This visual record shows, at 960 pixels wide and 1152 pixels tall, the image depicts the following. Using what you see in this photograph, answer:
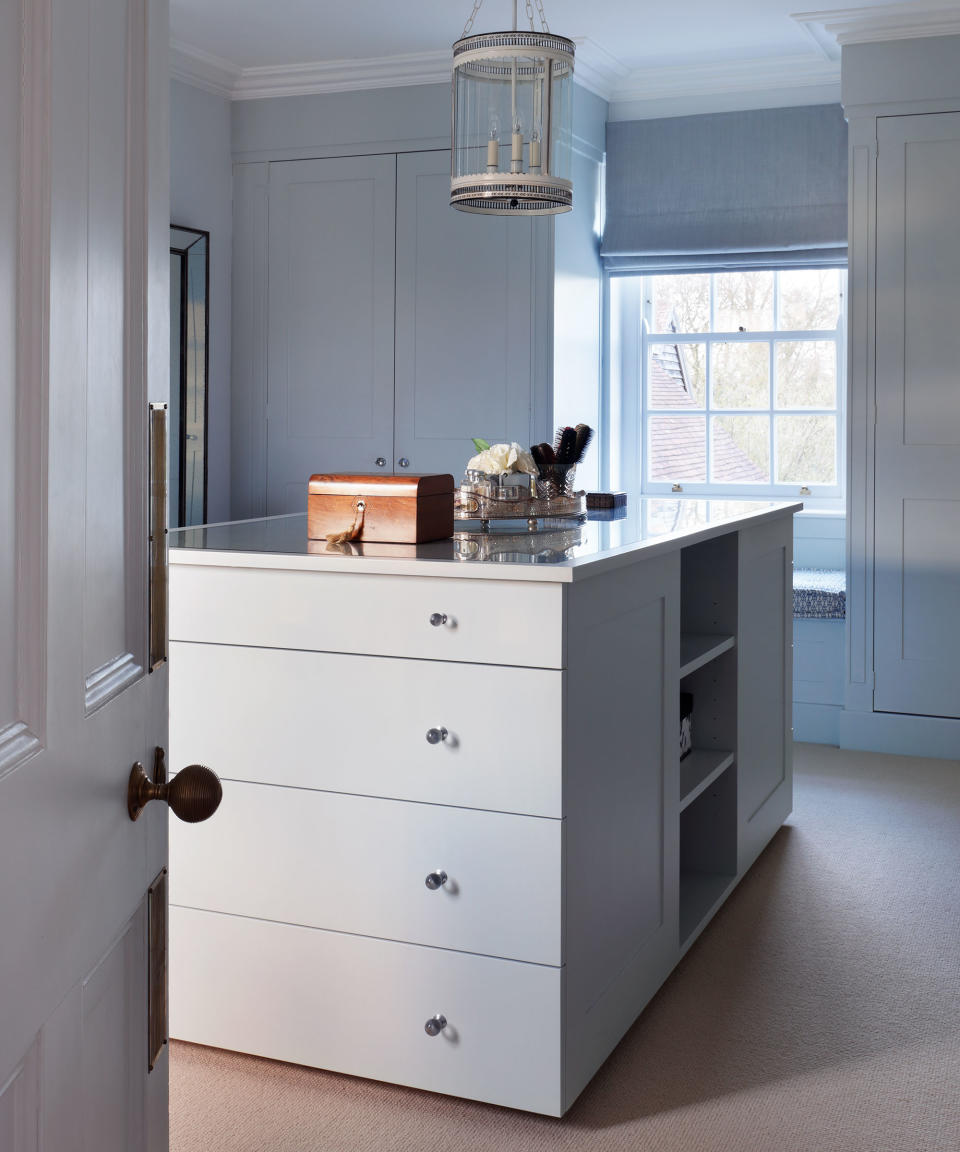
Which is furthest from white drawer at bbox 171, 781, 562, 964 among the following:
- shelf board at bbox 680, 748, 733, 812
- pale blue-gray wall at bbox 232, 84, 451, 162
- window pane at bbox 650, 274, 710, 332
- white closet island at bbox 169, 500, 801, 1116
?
window pane at bbox 650, 274, 710, 332

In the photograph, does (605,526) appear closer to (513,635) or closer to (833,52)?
(513,635)

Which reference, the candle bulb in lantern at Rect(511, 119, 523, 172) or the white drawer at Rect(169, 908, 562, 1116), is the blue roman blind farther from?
the white drawer at Rect(169, 908, 562, 1116)

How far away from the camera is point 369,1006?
6.54ft

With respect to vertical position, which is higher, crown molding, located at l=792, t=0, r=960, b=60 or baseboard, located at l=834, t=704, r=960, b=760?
crown molding, located at l=792, t=0, r=960, b=60

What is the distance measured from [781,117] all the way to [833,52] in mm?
290

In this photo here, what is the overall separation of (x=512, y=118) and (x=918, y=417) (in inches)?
85.3

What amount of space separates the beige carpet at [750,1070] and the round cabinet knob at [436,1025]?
14cm

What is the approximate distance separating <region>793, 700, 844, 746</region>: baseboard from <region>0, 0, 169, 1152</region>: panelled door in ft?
12.8

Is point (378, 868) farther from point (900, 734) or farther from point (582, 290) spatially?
point (582, 290)

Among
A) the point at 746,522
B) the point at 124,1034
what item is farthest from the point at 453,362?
the point at 124,1034

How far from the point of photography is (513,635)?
185cm

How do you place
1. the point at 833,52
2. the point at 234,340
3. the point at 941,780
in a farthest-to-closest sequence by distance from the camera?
the point at 234,340, the point at 833,52, the point at 941,780

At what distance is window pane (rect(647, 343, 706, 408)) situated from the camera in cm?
518

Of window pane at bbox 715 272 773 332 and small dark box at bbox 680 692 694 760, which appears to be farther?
window pane at bbox 715 272 773 332
